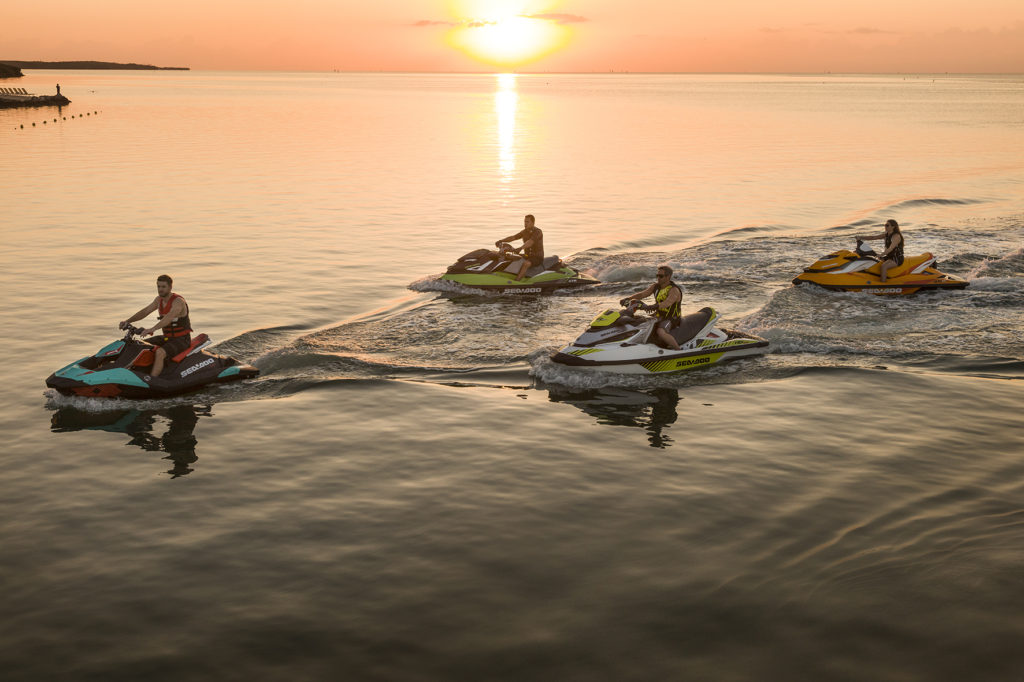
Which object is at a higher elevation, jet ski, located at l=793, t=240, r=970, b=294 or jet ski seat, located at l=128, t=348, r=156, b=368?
jet ski, located at l=793, t=240, r=970, b=294

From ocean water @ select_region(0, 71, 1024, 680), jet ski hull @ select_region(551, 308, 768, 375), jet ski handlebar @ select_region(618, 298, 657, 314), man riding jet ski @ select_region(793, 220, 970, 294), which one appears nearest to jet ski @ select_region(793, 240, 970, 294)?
man riding jet ski @ select_region(793, 220, 970, 294)

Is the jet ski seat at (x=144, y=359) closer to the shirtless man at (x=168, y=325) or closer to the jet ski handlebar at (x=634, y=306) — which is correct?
the shirtless man at (x=168, y=325)

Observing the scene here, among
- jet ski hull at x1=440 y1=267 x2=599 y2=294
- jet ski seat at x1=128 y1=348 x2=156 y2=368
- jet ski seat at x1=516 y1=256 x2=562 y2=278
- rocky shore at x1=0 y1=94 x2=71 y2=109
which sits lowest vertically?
jet ski seat at x1=128 y1=348 x2=156 y2=368

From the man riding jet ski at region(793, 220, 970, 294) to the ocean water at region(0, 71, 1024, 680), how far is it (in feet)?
1.50

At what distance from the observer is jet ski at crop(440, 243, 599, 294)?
76.3 feet

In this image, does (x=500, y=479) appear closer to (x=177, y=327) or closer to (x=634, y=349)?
(x=634, y=349)

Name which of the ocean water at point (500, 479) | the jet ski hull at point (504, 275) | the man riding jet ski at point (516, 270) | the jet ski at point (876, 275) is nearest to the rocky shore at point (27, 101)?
the ocean water at point (500, 479)

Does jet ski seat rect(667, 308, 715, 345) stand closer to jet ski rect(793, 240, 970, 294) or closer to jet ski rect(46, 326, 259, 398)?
jet ski rect(793, 240, 970, 294)

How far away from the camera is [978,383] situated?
16109 millimetres

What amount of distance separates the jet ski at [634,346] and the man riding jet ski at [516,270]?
676 centimetres

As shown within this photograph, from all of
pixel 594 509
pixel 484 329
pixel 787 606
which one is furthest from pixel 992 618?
pixel 484 329

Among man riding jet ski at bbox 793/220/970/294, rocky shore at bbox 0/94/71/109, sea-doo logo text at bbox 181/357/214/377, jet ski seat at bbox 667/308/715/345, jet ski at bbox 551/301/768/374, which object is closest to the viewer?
sea-doo logo text at bbox 181/357/214/377

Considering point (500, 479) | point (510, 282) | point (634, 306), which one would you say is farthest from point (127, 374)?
point (510, 282)

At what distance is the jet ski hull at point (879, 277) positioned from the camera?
22.4 meters
